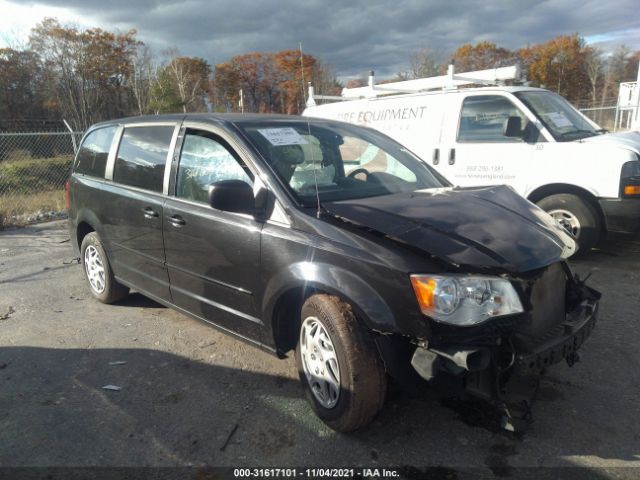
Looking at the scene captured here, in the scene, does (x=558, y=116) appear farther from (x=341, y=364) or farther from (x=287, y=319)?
(x=341, y=364)

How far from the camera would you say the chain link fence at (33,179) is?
32.0ft

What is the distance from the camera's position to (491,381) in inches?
88.7

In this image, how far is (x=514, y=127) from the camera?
591cm

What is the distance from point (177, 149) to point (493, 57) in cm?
6249

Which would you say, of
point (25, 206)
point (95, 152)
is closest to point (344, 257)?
point (95, 152)

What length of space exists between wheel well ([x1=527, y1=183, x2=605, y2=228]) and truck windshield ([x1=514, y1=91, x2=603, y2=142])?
0.57 metres

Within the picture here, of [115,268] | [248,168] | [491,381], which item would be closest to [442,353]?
[491,381]

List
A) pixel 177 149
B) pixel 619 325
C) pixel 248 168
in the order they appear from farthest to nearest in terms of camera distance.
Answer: pixel 619 325, pixel 177 149, pixel 248 168

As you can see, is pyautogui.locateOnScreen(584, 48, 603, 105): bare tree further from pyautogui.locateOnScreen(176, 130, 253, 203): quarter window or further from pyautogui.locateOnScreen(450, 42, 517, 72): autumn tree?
pyautogui.locateOnScreen(176, 130, 253, 203): quarter window

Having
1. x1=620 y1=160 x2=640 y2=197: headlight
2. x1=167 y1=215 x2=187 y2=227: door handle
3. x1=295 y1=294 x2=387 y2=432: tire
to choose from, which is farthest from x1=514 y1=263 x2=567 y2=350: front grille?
x1=620 y1=160 x2=640 y2=197: headlight

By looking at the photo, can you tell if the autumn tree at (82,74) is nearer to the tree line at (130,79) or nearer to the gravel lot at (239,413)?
the tree line at (130,79)

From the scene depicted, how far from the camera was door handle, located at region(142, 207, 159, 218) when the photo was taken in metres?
3.73

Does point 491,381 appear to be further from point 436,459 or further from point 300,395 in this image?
point 300,395

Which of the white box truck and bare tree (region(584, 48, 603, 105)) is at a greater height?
bare tree (region(584, 48, 603, 105))
